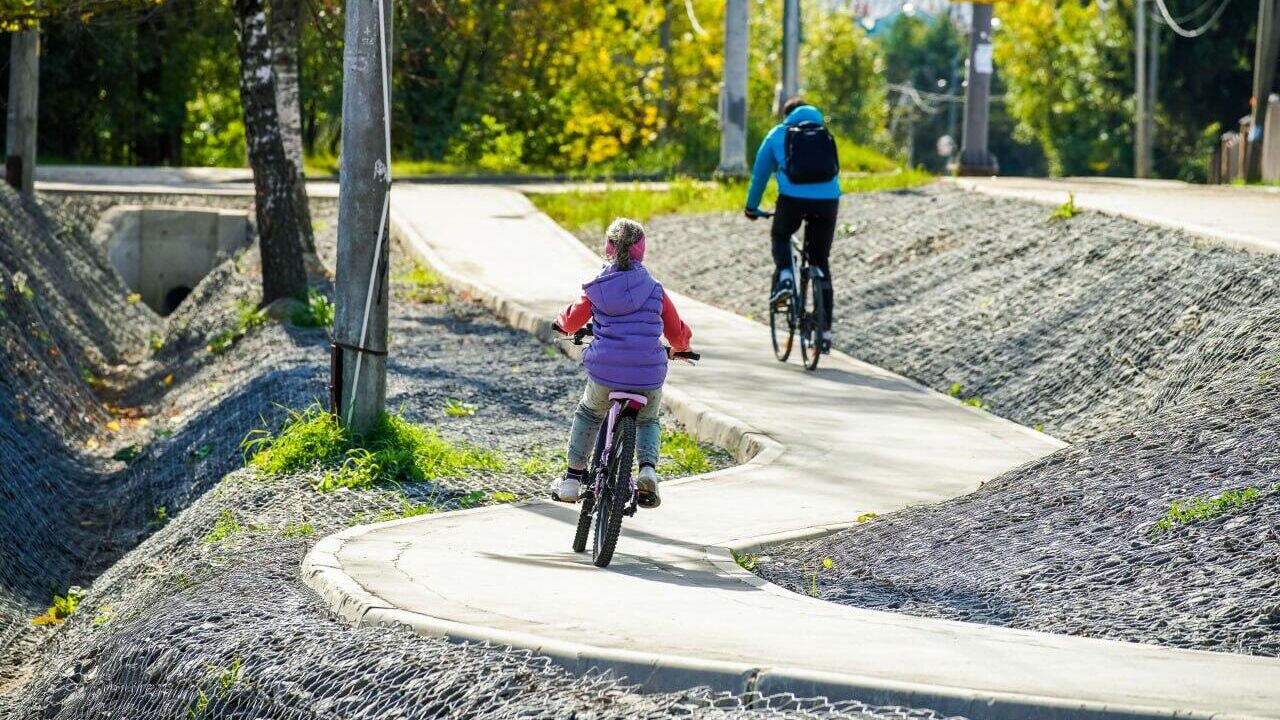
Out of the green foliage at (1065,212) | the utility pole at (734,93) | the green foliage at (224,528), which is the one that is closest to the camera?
the green foliage at (224,528)

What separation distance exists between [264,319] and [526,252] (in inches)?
162

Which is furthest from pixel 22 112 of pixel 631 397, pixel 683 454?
pixel 631 397

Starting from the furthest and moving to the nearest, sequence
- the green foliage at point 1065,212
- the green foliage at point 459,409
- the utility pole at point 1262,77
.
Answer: the utility pole at point 1262,77 < the green foliage at point 1065,212 < the green foliage at point 459,409

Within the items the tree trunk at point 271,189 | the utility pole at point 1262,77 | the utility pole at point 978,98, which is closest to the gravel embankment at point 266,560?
the tree trunk at point 271,189

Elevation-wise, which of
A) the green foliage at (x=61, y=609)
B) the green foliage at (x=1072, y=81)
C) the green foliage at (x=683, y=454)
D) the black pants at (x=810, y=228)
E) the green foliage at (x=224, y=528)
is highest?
the green foliage at (x=1072, y=81)

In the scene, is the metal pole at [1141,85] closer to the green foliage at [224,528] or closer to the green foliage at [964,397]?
the green foliage at [964,397]

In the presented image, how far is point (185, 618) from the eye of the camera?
677 centimetres

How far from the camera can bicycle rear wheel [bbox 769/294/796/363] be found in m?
12.9

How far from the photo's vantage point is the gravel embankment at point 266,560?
17.6ft

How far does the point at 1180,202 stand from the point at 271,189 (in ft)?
27.5

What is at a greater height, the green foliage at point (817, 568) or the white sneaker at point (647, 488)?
the white sneaker at point (647, 488)

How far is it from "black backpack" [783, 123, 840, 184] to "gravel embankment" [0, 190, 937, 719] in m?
2.22

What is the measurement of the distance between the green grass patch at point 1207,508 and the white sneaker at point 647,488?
80.9 inches

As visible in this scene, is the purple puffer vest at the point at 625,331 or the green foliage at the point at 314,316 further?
the green foliage at the point at 314,316
